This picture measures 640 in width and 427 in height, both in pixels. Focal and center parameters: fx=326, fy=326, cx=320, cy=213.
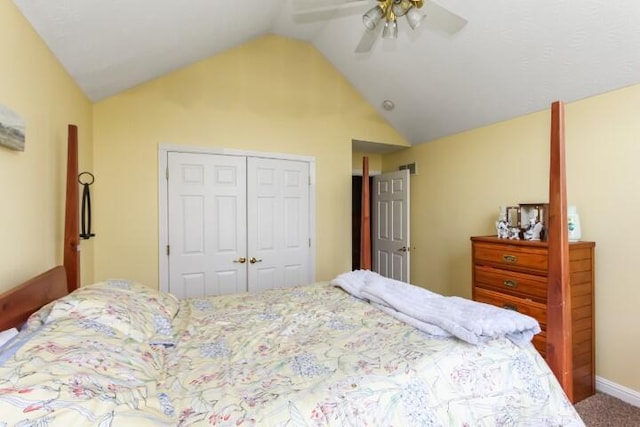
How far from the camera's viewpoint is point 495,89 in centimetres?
280

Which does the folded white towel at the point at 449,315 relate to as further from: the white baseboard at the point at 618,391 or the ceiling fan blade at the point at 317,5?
the ceiling fan blade at the point at 317,5

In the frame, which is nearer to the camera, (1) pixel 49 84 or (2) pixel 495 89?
(1) pixel 49 84

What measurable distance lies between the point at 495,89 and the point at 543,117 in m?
0.45

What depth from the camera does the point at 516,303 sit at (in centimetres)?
244

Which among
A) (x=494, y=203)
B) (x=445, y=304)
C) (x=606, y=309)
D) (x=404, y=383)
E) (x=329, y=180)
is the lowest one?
(x=606, y=309)

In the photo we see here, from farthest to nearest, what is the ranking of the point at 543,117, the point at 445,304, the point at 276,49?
the point at 276,49 < the point at 543,117 < the point at 445,304

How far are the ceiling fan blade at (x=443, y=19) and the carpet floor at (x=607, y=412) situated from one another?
265 cm

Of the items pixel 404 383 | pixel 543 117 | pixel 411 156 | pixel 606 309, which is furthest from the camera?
pixel 411 156

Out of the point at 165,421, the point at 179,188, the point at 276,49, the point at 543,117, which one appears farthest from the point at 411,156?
the point at 165,421

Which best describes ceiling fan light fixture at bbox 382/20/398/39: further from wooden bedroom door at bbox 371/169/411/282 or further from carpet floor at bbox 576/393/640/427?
carpet floor at bbox 576/393/640/427

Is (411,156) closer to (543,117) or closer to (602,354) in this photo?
(543,117)

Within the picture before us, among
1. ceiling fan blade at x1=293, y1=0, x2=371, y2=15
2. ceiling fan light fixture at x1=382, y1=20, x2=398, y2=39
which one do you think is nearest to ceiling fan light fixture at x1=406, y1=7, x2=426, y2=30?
ceiling fan light fixture at x1=382, y1=20, x2=398, y2=39

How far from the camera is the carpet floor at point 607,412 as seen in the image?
6.69 ft

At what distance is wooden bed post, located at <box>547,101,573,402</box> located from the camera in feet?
4.25
